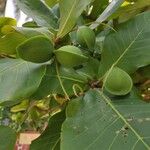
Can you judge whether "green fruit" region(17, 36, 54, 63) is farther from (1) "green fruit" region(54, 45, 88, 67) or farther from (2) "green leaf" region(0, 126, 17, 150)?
(2) "green leaf" region(0, 126, 17, 150)

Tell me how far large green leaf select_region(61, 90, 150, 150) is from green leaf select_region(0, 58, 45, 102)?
7 centimetres

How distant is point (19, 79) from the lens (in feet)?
2.14

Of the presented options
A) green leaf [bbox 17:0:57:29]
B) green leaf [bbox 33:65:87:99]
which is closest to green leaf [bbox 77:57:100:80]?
green leaf [bbox 33:65:87:99]

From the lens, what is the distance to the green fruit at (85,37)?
65cm

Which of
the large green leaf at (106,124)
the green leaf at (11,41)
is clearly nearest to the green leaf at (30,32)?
the green leaf at (11,41)

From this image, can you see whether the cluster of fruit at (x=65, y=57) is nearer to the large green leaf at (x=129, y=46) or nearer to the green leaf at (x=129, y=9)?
the large green leaf at (x=129, y=46)

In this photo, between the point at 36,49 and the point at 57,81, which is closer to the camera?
the point at 36,49

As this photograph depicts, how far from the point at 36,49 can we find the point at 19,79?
8 cm

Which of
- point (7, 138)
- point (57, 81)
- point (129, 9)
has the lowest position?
point (7, 138)

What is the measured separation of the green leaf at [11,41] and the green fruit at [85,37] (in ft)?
0.29

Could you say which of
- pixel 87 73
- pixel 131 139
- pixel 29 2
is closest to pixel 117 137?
pixel 131 139

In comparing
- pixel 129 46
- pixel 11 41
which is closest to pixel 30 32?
pixel 11 41

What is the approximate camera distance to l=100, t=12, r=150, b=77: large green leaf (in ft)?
2.16

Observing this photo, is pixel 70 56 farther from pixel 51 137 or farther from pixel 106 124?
pixel 51 137
